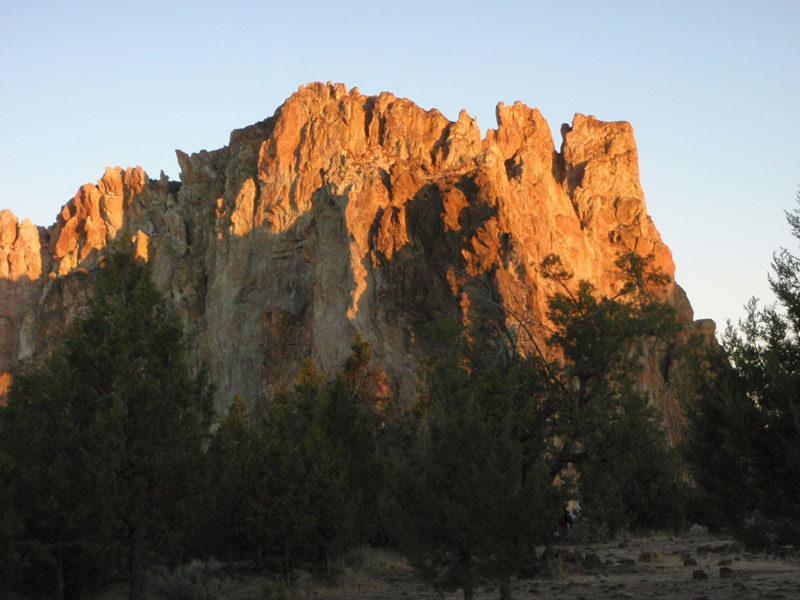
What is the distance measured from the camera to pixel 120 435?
1653 centimetres

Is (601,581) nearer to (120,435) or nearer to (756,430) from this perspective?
(756,430)

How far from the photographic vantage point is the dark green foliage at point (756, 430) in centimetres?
1368

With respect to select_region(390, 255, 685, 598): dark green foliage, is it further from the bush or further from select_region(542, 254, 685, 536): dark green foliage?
the bush

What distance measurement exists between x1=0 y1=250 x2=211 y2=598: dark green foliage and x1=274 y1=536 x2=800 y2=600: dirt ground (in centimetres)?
553

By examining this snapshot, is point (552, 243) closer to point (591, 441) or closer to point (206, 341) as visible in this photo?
point (206, 341)

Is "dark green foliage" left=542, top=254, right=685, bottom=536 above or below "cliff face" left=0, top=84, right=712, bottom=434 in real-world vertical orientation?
below

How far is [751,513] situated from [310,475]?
1164cm

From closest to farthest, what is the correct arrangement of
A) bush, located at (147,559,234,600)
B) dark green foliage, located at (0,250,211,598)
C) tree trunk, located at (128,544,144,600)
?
dark green foliage, located at (0,250,211,598)
tree trunk, located at (128,544,144,600)
bush, located at (147,559,234,600)

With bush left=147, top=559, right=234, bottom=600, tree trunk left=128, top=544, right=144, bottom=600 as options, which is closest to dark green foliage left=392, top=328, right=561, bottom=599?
tree trunk left=128, top=544, right=144, bottom=600

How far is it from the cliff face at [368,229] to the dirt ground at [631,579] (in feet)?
102

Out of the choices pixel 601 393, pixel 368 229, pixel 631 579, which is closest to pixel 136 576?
pixel 631 579

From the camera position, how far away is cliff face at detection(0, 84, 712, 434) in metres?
62.5

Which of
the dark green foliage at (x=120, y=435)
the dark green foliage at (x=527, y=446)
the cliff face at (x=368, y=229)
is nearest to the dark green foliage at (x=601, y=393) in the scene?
the dark green foliage at (x=527, y=446)

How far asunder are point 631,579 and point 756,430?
6996 mm
